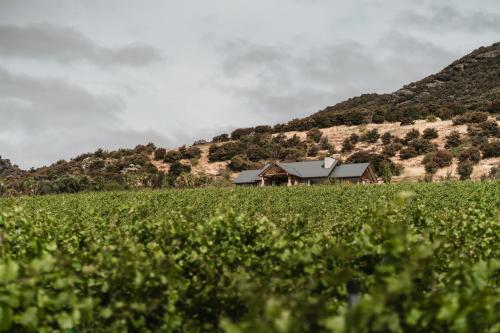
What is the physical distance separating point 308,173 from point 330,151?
1754 centimetres

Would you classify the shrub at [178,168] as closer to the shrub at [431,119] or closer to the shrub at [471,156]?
the shrub at [471,156]

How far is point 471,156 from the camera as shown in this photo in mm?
64188

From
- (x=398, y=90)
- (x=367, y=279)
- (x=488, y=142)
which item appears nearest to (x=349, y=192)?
(x=367, y=279)

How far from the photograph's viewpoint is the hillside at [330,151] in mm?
66188

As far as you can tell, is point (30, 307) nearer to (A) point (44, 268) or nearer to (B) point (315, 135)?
(A) point (44, 268)

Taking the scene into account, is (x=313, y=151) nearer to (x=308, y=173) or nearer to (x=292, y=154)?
(x=292, y=154)

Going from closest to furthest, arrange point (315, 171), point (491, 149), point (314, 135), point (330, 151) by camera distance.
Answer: point (491, 149), point (315, 171), point (330, 151), point (314, 135)

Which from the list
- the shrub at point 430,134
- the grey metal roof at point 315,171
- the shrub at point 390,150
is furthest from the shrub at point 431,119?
the grey metal roof at point 315,171

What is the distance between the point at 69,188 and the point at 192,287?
64.9 meters

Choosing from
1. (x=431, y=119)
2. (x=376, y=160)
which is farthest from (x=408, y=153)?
(x=431, y=119)

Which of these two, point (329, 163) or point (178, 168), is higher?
point (178, 168)

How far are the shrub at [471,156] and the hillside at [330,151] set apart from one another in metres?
0.12

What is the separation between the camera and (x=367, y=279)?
4344 mm

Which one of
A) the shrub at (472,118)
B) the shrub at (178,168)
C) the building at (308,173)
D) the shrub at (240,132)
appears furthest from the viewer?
the shrub at (240,132)
